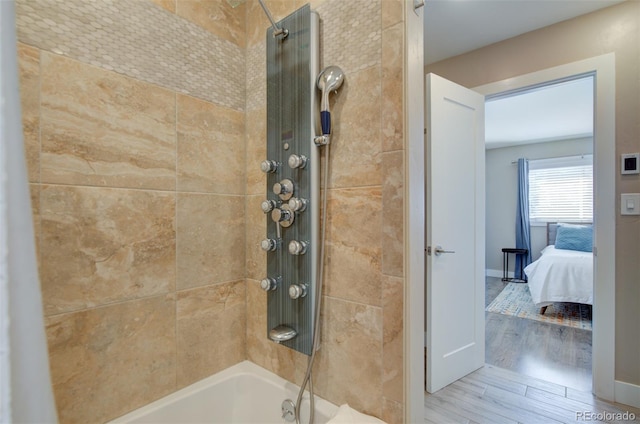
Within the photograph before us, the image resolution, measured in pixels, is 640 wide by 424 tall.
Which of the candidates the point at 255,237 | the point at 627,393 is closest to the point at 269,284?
the point at 255,237

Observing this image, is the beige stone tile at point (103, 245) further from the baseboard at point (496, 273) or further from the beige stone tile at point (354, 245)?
the baseboard at point (496, 273)

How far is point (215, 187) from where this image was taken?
130cm

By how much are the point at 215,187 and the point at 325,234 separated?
56 centimetres

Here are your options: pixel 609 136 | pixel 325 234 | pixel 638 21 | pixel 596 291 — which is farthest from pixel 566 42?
pixel 325 234

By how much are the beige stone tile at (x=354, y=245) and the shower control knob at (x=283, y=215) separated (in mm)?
153

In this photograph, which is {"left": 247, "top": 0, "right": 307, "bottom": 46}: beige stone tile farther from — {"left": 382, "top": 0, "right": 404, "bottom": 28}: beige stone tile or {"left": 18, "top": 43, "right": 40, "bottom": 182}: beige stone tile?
{"left": 18, "top": 43, "right": 40, "bottom": 182}: beige stone tile

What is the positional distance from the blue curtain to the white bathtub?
5451 millimetres

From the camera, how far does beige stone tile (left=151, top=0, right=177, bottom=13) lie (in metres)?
1.12

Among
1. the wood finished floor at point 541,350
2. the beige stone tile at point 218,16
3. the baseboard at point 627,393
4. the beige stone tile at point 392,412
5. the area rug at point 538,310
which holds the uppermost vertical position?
the beige stone tile at point 218,16

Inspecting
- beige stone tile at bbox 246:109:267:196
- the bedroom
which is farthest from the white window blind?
beige stone tile at bbox 246:109:267:196

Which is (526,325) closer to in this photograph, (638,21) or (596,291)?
(596,291)

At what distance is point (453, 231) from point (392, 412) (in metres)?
1.43

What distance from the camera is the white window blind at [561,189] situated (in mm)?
4867

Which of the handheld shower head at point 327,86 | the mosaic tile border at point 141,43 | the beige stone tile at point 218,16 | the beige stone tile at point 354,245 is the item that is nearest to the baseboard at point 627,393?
the beige stone tile at point 354,245
